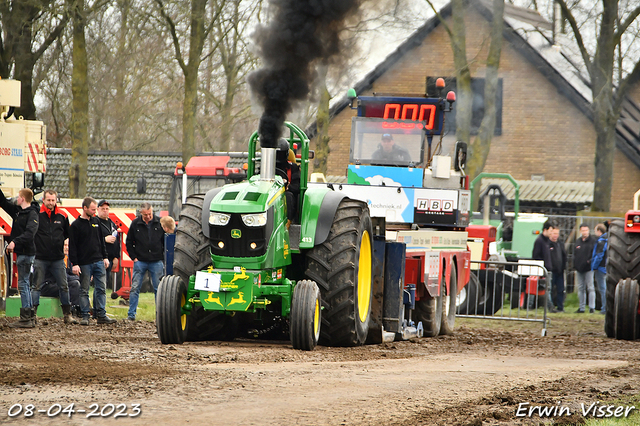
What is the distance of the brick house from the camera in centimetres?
3350

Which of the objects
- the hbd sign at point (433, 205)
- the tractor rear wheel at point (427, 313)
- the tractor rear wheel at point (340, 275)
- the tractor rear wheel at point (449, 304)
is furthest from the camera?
the tractor rear wheel at point (449, 304)

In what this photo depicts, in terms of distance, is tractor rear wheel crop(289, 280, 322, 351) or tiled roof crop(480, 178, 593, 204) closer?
tractor rear wheel crop(289, 280, 322, 351)

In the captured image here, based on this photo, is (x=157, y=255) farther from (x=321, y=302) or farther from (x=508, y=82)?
(x=508, y=82)

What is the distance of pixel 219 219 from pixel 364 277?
2.19 m

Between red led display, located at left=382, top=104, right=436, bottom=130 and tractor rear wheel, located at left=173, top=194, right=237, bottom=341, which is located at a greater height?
red led display, located at left=382, top=104, right=436, bottom=130

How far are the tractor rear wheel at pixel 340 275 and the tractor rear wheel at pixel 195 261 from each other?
43.0 inches

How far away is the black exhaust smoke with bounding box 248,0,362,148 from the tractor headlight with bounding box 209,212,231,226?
1525 millimetres

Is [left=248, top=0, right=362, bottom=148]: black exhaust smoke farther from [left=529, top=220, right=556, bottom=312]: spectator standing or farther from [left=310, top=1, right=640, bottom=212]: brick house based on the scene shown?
[left=310, top=1, right=640, bottom=212]: brick house

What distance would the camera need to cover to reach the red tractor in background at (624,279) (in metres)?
12.6

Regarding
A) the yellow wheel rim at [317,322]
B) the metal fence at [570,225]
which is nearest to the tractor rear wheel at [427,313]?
the yellow wheel rim at [317,322]

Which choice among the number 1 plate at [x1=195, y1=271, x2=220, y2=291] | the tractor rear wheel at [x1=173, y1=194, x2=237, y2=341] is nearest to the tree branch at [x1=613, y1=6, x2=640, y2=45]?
the tractor rear wheel at [x1=173, y1=194, x2=237, y2=341]

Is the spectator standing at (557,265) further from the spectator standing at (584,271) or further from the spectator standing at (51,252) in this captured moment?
the spectator standing at (51,252)

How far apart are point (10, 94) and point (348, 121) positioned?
65.1ft

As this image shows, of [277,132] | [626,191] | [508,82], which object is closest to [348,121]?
[508,82]
